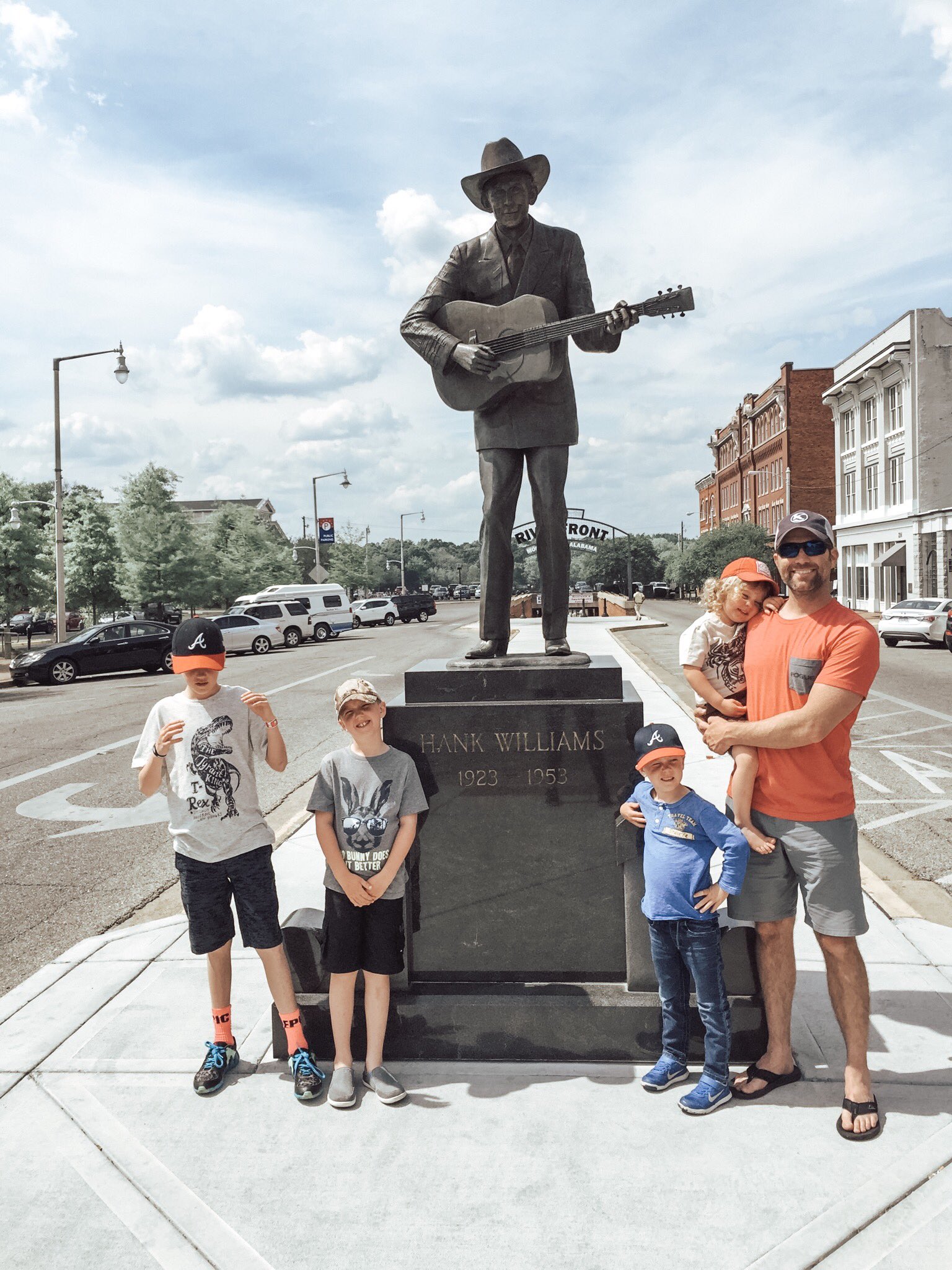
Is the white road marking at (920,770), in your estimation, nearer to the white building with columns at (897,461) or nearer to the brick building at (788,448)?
the white building with columns at (897,461)

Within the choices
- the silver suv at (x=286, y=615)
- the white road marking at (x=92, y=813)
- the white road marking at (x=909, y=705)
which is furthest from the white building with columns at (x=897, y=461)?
the white road marking at (x=92, y=813)

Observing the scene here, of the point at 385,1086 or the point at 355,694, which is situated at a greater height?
the point at 355,694

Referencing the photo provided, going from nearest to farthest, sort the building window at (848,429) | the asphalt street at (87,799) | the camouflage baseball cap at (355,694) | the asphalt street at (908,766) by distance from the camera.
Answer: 1. the camouflage baseball cap at (355,694)
2. the asphalt street at (87,799)
3. the asphalt street at (908,766)
4. the building window at (848,429)

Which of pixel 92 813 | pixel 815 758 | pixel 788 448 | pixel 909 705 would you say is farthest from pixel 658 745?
pixel 788 448

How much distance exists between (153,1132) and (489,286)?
3.89 meters

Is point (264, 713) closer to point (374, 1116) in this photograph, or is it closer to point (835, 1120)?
point (374, 1116)

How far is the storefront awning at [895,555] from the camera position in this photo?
43.7m

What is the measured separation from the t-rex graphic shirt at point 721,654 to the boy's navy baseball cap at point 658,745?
27cm

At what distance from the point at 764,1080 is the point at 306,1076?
1625 millimetres

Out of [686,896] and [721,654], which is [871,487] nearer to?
[721,654]

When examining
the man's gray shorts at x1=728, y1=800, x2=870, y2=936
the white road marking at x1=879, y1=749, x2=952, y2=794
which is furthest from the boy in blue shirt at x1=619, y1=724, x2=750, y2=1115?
the white road marking at x1=879, y1=749, x2=952, y2=794

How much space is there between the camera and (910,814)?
7508 mm

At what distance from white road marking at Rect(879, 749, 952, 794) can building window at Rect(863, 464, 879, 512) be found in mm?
41589

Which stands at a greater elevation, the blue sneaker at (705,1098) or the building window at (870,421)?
the building window at (870,421)
